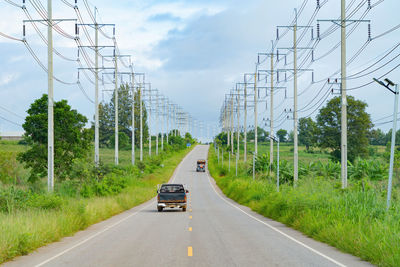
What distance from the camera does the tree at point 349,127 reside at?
79562 mm

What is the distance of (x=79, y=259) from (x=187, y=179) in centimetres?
7328

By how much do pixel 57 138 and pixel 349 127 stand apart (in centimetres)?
5094

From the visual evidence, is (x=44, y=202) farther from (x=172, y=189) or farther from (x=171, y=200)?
(x=172, y=189)

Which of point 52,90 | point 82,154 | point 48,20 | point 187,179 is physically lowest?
point 187,179

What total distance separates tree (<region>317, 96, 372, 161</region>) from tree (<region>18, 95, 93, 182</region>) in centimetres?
4673

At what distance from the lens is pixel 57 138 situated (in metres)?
46.1

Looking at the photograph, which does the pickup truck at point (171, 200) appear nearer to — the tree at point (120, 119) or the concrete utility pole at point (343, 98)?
the concrete utility pole at point (343, 98)

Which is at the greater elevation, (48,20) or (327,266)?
(48,20)

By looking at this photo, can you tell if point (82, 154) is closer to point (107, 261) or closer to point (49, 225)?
point (49, 225)

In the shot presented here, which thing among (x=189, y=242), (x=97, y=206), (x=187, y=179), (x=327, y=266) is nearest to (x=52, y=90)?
(x=97, y=206)

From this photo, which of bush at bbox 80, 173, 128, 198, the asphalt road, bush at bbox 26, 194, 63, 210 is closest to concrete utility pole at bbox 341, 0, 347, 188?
the asphalt road

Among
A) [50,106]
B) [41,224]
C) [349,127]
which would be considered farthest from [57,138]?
[349,127]

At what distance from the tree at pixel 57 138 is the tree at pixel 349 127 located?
1840 inches

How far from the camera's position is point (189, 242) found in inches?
650
